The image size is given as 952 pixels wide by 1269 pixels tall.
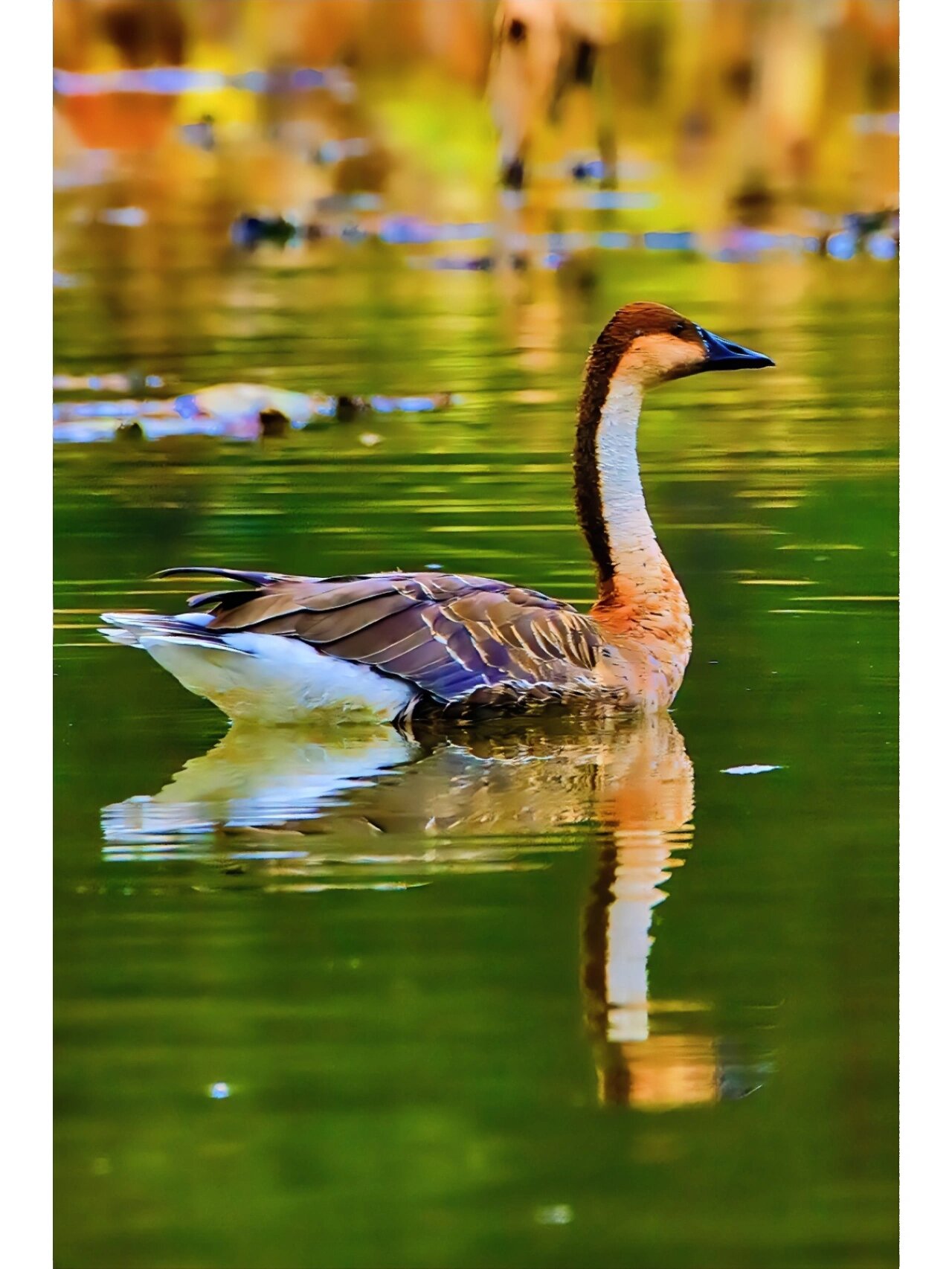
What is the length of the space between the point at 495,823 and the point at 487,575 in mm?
1640

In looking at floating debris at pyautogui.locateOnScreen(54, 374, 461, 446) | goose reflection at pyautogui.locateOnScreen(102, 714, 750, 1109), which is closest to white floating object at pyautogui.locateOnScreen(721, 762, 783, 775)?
goose reflection at pyautogui.locateOnScreen(102, 714, 750, 1109)

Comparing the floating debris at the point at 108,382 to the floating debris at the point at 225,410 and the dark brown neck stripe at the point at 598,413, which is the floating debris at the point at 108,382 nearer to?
the floating debris at the point at 225,410

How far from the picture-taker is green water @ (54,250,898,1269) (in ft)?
16.9

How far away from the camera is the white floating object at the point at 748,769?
Result: 6.54 metres

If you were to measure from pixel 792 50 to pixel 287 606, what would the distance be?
3769mm

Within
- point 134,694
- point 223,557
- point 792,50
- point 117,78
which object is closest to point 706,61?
point 792,50

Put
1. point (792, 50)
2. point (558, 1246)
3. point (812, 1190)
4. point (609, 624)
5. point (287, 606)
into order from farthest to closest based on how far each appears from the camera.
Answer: point (792, 50), point (609, 624), point (287, 606), point (812, 1190), point (558, 1246)

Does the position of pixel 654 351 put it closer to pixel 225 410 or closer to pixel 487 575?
pixel 487 575

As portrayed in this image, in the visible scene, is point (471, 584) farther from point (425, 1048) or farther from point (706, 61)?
point (706, 61)

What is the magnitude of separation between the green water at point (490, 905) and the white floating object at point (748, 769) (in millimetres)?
26

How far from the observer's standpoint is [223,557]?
7.81 m

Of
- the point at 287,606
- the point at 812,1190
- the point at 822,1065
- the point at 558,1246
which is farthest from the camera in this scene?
the point at 287,606

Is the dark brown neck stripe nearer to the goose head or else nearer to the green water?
the goose head

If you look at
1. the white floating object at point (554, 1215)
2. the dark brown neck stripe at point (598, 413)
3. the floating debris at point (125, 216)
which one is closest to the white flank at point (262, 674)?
the dark brown neck stripe at point (598, 413)
